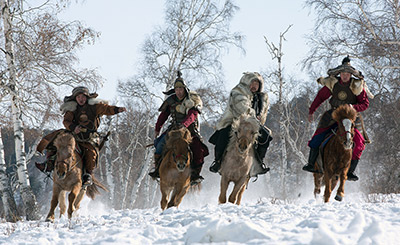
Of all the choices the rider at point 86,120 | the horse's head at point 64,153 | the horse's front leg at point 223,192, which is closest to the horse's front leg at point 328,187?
the horse's front leg at point 223,192

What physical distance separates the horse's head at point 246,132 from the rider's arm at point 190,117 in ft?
2.97

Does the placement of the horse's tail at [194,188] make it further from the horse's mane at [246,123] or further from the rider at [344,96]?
the rider at [344,96]

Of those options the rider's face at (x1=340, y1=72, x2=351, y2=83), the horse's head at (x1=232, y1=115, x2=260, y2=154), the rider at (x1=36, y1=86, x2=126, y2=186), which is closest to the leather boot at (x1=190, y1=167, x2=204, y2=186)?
the horse's head at (x1=232, y1=115, x2=260, y2=154)

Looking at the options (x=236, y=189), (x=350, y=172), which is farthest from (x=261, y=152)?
(x=350, y=172)

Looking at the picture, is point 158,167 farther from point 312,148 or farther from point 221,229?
point 221,229

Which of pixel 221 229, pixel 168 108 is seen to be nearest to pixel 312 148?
pixel 168 108

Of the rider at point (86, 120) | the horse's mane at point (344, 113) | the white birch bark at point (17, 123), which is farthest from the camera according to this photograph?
the white birch bark at point (17, 123)

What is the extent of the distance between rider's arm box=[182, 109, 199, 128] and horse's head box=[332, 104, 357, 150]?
264 cm

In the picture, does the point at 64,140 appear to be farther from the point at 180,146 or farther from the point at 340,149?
the point at 340,149

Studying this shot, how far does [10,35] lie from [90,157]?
4.99 meters

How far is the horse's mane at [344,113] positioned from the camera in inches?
356

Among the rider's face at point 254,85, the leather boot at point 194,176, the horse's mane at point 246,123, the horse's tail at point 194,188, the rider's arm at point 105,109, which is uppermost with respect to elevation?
the rider's face at point 254,85

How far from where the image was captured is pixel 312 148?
988cm

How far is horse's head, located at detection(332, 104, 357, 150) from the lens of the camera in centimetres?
888
